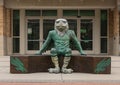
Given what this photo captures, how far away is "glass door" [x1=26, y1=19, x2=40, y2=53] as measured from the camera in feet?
93.7

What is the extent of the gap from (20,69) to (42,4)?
1405 centimetres

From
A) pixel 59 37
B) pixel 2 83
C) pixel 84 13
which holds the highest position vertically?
pixel 84 13

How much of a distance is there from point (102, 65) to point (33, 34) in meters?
15.9

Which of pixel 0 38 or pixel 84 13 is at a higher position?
pixel 84 13

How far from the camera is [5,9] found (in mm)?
27016

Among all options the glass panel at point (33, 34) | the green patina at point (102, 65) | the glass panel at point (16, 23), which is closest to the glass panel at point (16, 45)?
the glass panel at point (16, 23)

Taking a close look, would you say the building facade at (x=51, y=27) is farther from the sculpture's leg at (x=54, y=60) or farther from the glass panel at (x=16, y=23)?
the sculpture's leg at (x=54, y=60)

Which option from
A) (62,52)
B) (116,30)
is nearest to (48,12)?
(116,30)

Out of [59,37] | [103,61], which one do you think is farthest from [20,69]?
[103,61]

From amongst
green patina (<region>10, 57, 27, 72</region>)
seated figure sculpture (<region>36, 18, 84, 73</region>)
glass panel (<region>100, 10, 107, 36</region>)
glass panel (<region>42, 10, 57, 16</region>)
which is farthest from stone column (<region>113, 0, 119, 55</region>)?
green patina (<region>10, 57, 27, 72</region>)

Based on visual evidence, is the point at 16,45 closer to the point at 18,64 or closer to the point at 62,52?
the point at 62,52

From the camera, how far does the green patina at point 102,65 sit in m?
13.2

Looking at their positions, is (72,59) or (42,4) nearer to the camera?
(72,59)

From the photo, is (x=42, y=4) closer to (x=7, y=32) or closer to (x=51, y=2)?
(x=51, y=2)
